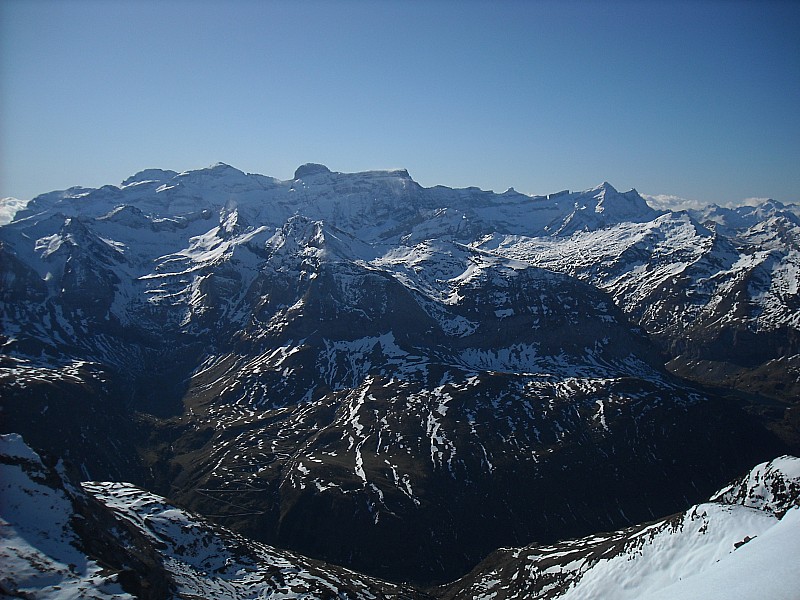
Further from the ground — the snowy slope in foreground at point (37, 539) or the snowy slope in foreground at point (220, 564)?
the snowy slope in foreground at point (37, 539)

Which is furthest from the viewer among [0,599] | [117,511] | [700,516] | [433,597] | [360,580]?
[433,597]

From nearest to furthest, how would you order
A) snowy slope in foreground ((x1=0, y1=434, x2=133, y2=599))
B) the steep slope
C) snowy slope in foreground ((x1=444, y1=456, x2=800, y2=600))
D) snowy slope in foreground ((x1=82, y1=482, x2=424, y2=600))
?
snowy slope in foreground ((x1=444, y1=456, x2=800, y2=600))
snowy slope in foreground ((x1=0, y1=434, x2=133, y2=599))
the steep slope
snowy slope in foreground ((x1=82, y1=482, x2=424, y2=600))

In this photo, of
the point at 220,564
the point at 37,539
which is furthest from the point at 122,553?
the point at 220,564

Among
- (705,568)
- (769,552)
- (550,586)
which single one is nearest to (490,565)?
(550,586)

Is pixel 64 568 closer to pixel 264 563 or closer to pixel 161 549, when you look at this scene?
pixel 161 549

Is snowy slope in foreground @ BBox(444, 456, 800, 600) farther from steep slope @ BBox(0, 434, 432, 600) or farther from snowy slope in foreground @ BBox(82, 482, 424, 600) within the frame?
steep slope @ BBox(0, 434, 432, 600)

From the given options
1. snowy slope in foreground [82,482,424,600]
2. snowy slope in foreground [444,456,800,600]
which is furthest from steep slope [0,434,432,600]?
snowy slope in foreground [444,456,800,600]

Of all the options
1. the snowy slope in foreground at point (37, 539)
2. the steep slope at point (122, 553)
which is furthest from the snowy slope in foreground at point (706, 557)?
the snowy slope in foreground at point (37, 539)

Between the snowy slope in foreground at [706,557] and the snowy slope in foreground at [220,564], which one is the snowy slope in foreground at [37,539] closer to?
the snowy slope in foreground at [220,564]
